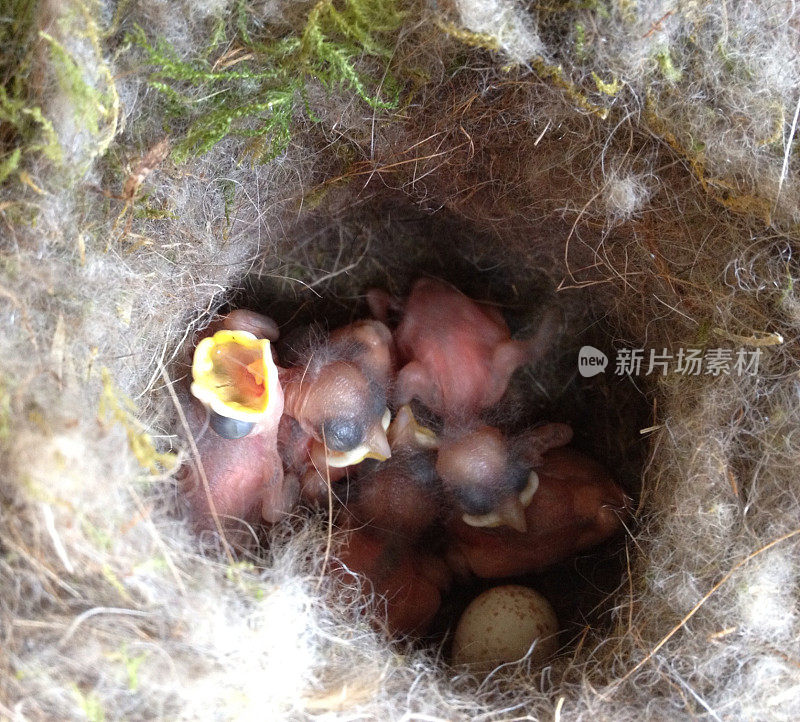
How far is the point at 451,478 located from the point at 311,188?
0.62 metres

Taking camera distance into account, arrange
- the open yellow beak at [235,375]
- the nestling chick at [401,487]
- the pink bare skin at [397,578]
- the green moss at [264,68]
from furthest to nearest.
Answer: the nestling chick at [401,487] → the pink bare skin at [397,578] → the open yellow beak at [235,375] → the green moss at [264,68]

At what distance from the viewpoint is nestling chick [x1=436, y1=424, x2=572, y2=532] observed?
53.3 inches

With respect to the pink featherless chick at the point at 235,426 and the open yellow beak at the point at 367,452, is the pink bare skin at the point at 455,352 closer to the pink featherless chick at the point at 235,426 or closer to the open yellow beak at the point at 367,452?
the open yellow beak at the point at 367,452

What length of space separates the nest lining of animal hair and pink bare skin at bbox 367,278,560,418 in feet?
0.77

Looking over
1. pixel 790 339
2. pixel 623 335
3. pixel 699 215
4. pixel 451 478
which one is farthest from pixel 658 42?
pixel 451 478

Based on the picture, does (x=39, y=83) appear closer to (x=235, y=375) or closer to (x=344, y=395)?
(x=235, y=375)

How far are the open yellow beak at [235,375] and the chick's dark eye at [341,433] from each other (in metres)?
0.12

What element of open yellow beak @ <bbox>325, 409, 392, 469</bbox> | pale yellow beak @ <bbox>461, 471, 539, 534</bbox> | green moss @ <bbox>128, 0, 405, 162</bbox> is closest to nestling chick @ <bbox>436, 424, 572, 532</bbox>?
pale yellow beak @ <bbox>461, 471, 539, 534</bbox>

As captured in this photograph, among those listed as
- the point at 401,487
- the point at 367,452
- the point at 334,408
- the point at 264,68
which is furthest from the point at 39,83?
the point at 401,487

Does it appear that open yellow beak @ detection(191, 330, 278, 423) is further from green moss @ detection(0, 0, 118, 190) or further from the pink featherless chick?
green moss @ detection(0, 0, 118, 190)

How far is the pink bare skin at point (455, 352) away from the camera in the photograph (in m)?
1.46

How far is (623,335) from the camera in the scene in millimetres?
1405

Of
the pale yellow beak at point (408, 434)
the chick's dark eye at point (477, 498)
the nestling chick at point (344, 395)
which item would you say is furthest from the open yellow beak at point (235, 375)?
the chick's dark eye at point (477, 498)

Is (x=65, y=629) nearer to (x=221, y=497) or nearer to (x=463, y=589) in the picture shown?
(x=221, y=497)
